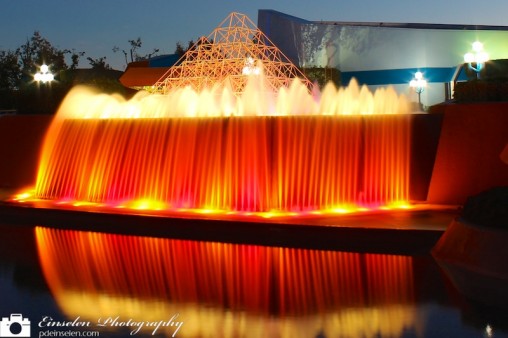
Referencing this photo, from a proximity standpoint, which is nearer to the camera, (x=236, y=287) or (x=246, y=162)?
(x=236, y=287)

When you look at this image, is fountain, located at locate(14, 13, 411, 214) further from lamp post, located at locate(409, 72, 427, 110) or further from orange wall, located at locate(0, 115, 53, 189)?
lamp post, located at locate(409, 72, 427, 110)

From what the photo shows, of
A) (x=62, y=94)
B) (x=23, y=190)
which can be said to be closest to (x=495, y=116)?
(x=23, y=190)

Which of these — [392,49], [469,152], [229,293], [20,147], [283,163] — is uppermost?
[392,49]

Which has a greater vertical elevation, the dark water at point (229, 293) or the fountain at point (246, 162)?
the fountain at point (246, 162)

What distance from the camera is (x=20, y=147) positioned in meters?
17.0

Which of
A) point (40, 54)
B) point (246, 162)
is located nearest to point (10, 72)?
point (40, 54)

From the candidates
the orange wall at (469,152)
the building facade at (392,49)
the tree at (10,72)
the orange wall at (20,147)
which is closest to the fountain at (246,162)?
the orange wall at (469,152)

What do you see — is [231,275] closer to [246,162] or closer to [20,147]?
[246,162]

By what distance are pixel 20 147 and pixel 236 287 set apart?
11.8 metres

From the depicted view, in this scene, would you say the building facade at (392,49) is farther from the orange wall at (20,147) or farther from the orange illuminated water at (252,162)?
the orange illuminated water at (252,162)

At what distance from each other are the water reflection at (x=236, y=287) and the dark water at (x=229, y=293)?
12mm

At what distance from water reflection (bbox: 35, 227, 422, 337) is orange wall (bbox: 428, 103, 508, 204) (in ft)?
13.6

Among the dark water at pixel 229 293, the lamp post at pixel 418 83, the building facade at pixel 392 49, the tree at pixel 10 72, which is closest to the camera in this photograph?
the dark water at pixel 229 293

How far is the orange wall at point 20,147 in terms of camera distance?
16.8 m
